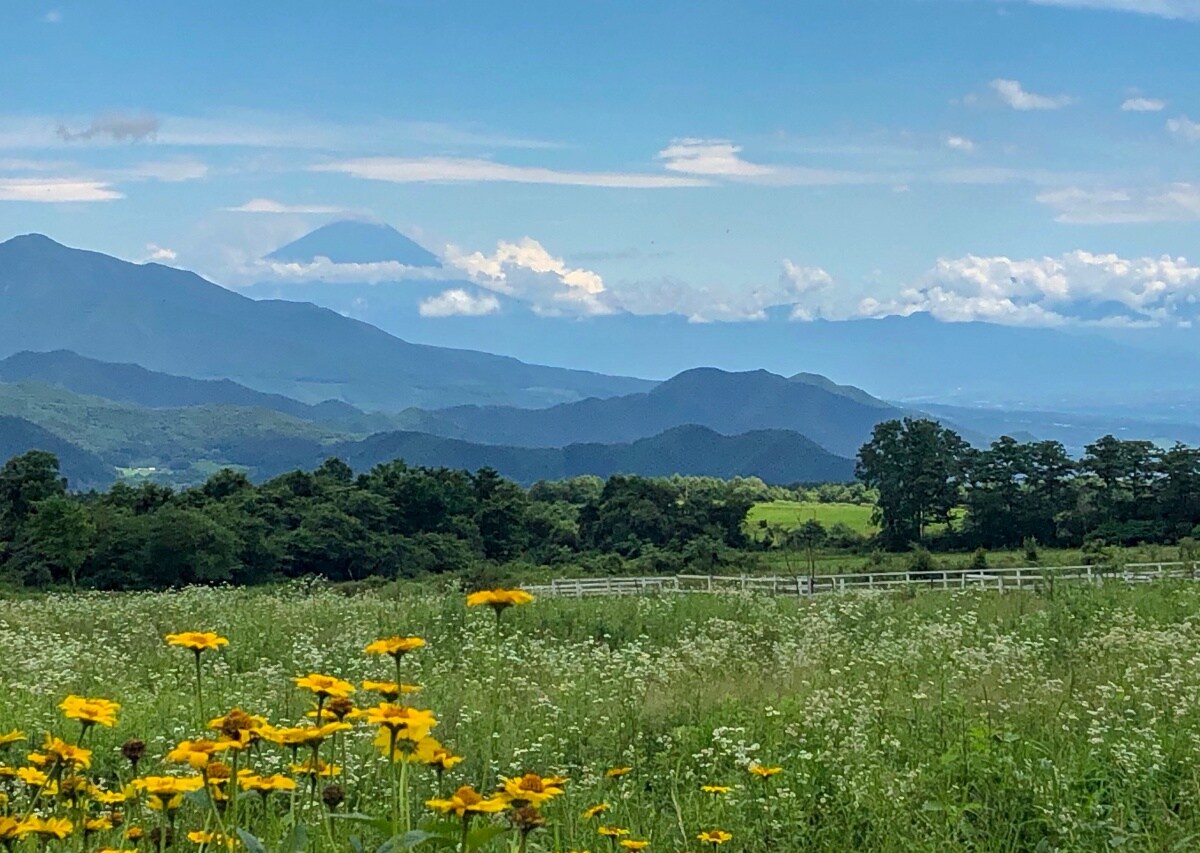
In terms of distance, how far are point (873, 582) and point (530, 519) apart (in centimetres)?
2943

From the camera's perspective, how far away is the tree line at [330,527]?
4159 cm

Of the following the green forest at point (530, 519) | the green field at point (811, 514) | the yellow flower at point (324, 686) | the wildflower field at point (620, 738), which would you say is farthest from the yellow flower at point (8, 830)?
the green field at point (811, 514)

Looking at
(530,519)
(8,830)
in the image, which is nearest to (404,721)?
(8,830)

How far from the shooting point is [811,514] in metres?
66.9

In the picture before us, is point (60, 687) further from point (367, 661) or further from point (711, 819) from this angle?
point (711, 819)

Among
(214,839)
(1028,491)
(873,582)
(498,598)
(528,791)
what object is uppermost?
(498,598)

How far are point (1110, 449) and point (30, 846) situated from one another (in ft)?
171

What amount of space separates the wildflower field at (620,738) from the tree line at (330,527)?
28.6 metres

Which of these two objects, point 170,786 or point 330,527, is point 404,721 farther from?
point 330,527

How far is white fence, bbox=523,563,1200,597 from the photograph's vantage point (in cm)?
2077

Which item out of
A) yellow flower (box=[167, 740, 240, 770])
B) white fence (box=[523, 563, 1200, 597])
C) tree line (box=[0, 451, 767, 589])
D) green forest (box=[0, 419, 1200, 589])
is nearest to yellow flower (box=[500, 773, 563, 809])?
yellow flower (box=[167, 740, 240, 770])

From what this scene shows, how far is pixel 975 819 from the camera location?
209 inches

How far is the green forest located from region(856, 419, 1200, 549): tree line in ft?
0.25

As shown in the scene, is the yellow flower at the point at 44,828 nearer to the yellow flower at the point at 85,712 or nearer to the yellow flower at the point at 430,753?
the yellow flower at the point at 85,712
